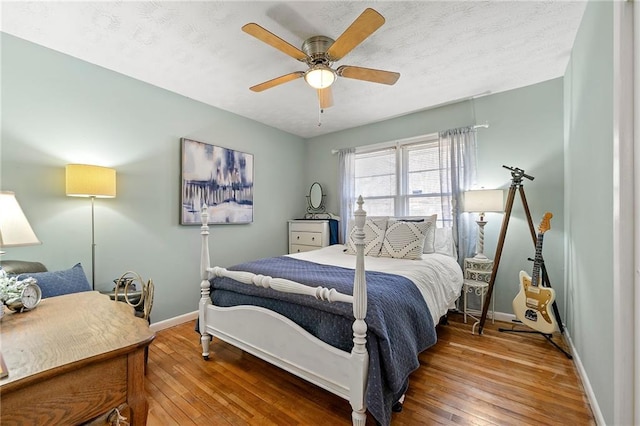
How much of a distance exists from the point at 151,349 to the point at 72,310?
1.45m

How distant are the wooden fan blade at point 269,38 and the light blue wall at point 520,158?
2.25m

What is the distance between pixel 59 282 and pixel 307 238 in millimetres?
2771

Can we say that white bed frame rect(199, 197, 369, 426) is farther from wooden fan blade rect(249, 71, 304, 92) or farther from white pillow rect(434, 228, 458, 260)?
white pillow rect(434, 228, 458, 260)

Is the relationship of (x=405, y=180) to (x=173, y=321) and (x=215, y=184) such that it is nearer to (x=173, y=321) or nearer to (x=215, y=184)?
(x=215, y=184)

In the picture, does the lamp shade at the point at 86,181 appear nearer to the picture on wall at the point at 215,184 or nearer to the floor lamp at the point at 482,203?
the picture on wall at the point at 215,184

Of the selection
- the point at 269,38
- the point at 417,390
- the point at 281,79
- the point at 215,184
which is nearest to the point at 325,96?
the point at 281,79

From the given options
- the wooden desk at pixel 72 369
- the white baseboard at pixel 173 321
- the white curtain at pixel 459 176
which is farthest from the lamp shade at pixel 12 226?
the white curtain at pixel 459 176

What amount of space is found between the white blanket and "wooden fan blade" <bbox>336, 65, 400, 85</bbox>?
1.52m

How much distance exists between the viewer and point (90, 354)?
2.52 feet

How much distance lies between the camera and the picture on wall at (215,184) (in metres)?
3.02

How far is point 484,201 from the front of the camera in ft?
8.89

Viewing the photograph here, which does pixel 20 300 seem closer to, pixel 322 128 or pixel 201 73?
pixel 201 73

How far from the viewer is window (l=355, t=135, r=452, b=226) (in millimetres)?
3363

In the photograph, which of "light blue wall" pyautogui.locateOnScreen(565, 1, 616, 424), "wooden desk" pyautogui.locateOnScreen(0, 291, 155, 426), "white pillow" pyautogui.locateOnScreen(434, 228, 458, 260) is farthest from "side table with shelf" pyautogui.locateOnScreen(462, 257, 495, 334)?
"wooden desk" pyautogui.locateOnScreen(0, 291, 155, 426)
